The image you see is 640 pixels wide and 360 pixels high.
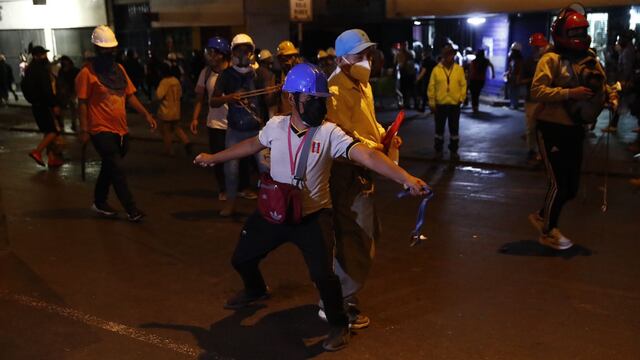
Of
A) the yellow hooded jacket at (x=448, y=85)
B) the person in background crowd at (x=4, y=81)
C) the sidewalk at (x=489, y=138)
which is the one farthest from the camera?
the person in background crowd at (x=4, y=81)

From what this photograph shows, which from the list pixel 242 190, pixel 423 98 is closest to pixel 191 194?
pixel 242 190

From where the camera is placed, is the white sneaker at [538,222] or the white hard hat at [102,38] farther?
the white hard hat at [102,38]

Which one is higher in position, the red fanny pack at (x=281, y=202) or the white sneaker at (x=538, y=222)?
the red fanny pack at (x=281, y=202)

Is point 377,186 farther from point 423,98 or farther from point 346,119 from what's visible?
point 423,98

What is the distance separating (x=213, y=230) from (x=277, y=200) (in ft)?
11.0

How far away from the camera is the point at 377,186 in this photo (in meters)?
9.41

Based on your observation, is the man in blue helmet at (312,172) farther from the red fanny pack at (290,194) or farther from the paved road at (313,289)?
the paved road at (313,289)

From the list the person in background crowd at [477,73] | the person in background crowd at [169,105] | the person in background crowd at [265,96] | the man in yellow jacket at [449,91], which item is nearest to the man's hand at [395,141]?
the person in background crowd at [265,96]

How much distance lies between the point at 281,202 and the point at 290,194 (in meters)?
0.08

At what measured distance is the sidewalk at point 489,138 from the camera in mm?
10570

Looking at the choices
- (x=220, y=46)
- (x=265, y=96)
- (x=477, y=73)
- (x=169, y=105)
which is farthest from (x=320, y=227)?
(x=477, y=73)

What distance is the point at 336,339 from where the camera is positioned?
14.3ft

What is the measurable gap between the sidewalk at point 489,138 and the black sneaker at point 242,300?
6.36 meters

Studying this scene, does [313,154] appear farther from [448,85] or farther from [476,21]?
[476,21]
